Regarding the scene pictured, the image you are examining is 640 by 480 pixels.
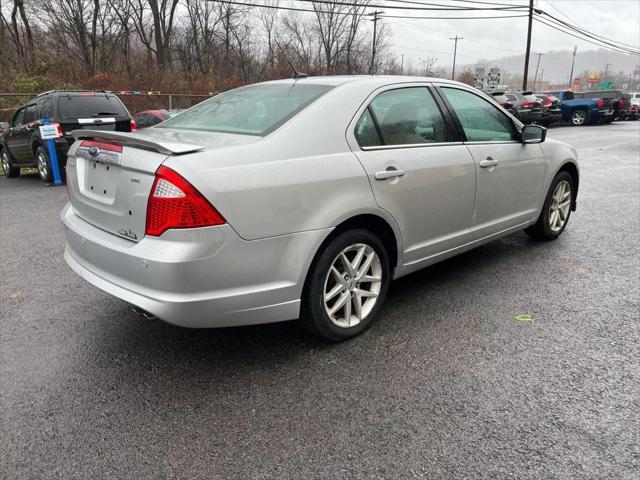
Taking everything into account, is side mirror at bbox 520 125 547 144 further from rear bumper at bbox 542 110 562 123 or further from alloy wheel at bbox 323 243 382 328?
rear bumper at bbox 542 110 562 123

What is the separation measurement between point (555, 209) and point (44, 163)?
9.28 meters

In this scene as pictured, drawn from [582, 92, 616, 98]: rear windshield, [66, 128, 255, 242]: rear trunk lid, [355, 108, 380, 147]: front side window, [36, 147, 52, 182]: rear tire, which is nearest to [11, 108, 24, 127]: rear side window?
[36, 147, 52, 182]: rear tire

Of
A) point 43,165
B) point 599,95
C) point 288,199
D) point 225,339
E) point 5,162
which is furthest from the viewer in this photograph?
point 599,95

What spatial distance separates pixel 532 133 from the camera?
436 cm

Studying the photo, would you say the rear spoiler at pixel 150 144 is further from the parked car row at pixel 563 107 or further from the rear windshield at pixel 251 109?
the parked car row at pixel 563 107

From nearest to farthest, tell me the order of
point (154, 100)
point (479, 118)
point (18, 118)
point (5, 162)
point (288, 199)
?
point (288, 199), point (479, 118), point (18, 118), point (5, 162), point (154, 100)

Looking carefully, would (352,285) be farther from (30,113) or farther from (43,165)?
(30,113)

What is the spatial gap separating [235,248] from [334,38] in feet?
192

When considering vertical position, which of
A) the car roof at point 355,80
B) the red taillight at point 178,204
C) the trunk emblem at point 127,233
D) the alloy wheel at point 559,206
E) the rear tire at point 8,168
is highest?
the car roof at point 355,80

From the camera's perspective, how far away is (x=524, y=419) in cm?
238

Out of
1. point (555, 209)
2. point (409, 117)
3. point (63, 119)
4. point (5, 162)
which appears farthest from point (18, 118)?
point (555, 209)

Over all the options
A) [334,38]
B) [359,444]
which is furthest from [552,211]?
[334,38]

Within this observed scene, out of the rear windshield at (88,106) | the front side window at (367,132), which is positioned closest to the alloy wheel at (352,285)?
the front side window at (367,132)

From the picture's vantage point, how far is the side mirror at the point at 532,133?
4.35 metres
